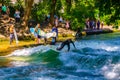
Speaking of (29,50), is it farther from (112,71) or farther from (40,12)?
(40,12)

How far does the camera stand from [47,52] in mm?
28328

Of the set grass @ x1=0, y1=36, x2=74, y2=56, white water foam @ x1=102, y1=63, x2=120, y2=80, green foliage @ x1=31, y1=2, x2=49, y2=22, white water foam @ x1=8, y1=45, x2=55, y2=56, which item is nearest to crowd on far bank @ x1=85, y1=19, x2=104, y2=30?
green foliage @ x1=31, y1=2, x2=49, y2=22

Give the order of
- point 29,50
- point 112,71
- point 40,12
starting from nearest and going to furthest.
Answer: point 112,71 < point 29,50 < point 40,12

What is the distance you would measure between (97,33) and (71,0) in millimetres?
5053

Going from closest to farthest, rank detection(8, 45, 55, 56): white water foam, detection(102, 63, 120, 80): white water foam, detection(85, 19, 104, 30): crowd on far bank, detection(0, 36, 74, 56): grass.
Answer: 1. detection(102, 63, 120, 80): white water foam
2. detection(8, 45, 55, 56): white water foam
3. detection(0, 36, 74, 56): grass
4. detection(85, 19, 104, 30): crowd on far bank

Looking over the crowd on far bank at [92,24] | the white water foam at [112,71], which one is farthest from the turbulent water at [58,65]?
the crowd on far bank at [92,24]

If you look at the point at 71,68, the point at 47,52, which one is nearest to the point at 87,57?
the point at 71,68

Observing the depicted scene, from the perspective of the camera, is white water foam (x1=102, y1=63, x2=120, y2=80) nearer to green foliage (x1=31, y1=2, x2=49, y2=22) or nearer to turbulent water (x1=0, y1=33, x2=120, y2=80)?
turbulent water (x1=0, y1=33, x2=120, y2=80)

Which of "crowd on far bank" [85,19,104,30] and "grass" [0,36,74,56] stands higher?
"grass" [0,36,74,56]

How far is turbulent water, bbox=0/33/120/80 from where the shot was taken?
20.3 metres

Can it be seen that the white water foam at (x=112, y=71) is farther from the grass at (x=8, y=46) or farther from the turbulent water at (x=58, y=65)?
the grass at (x=8, y=46)

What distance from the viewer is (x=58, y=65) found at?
23.9 metres

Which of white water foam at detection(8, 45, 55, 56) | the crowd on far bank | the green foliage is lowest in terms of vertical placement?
the crowd on far bank

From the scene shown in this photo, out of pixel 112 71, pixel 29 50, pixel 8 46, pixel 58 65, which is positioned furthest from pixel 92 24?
pixel 112 71
